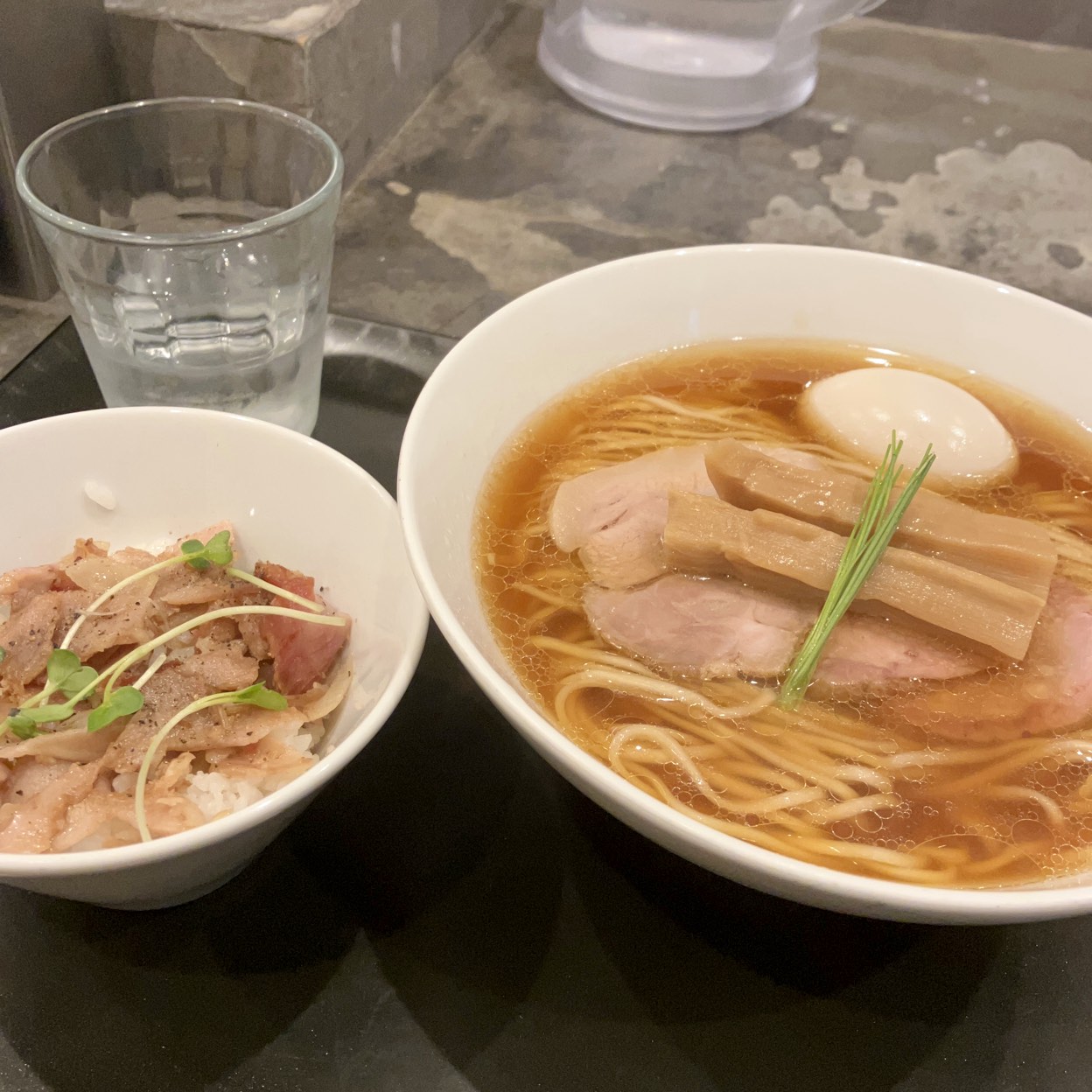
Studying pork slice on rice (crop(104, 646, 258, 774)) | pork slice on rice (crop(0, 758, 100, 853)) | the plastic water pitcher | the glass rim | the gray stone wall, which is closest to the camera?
pork slice on rice (crop(0, 758, 100, 853))

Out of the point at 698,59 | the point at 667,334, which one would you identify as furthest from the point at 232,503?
the point at 698,59

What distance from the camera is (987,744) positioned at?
964mm

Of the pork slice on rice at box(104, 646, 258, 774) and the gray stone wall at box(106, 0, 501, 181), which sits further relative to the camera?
the gray stone wall at box(106, 0, 501, 181)

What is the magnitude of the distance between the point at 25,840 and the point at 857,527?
0.85 metres

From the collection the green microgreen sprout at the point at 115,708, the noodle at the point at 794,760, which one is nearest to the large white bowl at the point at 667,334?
the noodle at the point at 794,760

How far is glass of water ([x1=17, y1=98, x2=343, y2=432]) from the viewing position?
4.19ft

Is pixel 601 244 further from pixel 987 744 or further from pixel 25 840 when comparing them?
pixel 25 840

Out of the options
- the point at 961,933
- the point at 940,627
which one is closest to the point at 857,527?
the point at 940,627

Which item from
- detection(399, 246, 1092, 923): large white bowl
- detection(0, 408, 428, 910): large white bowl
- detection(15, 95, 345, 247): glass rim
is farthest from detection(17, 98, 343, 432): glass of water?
detection(399, 246, 1092, 923): large white bowl

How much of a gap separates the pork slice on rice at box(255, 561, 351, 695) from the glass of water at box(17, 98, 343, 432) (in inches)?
19.6

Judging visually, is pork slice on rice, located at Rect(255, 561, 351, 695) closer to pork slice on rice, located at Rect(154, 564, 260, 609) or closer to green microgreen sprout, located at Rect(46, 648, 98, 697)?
pork slice on rice, located at Rect(154, 564, 260, 609)

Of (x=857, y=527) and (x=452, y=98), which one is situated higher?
(x=857, y=527)

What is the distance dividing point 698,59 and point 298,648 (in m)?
2.13

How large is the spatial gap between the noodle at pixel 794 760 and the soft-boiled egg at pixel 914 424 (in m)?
0.19
